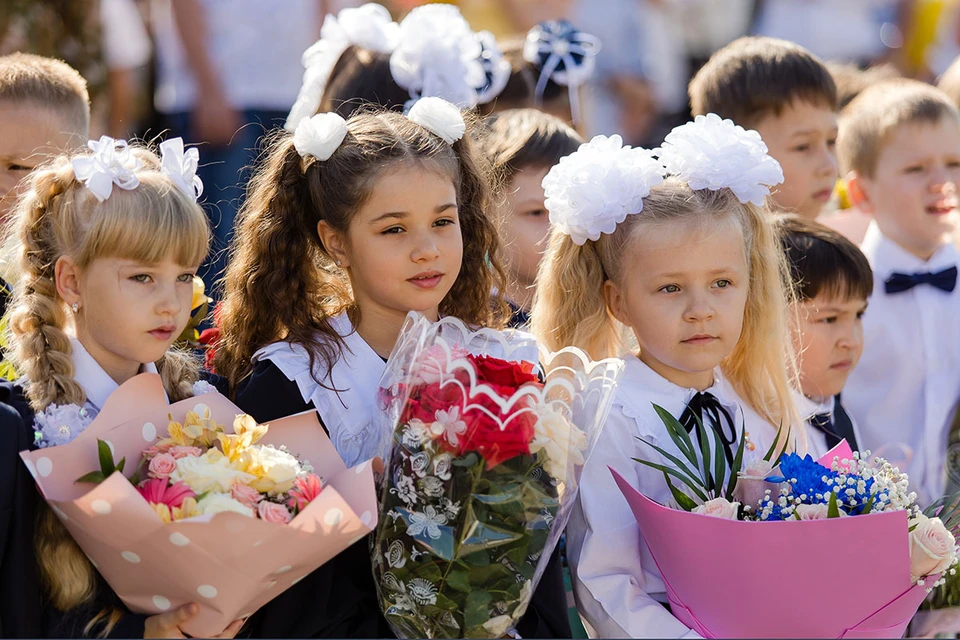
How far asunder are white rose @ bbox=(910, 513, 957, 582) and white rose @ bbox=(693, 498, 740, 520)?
463 millimetres

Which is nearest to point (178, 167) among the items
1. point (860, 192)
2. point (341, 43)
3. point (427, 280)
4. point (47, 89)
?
point (427, 280)

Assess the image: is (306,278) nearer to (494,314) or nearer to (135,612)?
(494,314)

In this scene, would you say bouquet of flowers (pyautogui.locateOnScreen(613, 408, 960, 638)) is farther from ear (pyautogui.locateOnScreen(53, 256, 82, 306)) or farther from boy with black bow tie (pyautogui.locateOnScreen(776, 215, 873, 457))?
ear (pyautogui.locateOnScreen(53, 256, 82, 306))

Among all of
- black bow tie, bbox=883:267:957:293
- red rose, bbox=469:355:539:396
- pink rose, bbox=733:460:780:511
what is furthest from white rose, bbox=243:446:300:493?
black bow tie, bbox=883:267:957:293

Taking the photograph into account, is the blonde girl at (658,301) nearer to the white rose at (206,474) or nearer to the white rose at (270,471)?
the white rose at (270,471)

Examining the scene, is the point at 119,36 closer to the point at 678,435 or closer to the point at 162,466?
the point at 162,466

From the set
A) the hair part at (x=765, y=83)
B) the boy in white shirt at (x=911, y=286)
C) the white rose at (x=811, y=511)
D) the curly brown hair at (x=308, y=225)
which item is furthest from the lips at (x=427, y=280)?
the hair part at (x=765, y=83)

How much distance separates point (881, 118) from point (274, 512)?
3.54 meters

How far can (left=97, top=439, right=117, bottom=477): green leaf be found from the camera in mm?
2418

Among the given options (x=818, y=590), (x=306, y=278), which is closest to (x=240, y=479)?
(x=306, y=278)

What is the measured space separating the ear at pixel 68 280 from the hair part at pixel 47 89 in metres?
1.03

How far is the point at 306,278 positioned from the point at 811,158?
2.39 metres

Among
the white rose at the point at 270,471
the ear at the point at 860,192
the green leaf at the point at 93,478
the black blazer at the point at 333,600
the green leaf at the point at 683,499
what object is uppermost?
the ear at the point at 860,192

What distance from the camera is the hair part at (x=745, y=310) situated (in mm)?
3328
